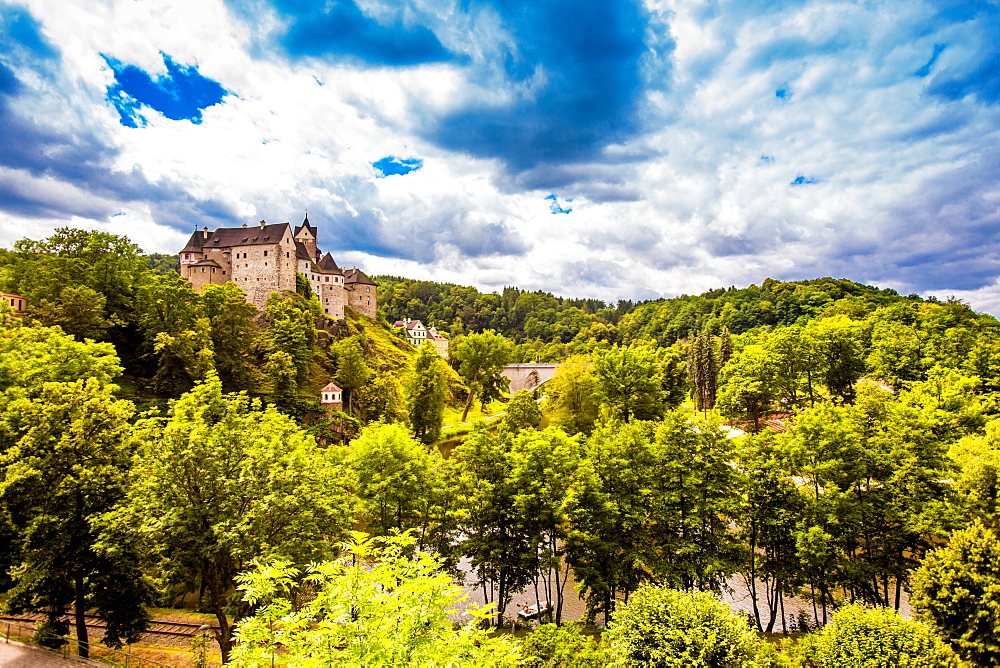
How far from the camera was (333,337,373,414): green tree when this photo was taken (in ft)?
175

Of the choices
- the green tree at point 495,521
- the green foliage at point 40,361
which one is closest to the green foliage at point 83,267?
the green foliage at point 40,361

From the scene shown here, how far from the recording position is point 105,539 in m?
14.9

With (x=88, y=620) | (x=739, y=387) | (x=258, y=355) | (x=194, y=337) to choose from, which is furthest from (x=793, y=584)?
(x=258, y=355)

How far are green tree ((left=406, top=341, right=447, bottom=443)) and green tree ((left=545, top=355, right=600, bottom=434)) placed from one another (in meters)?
11.9

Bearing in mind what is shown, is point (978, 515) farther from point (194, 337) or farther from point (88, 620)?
point (194, 337)

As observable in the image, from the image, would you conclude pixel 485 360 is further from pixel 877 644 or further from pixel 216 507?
pixel 877 644

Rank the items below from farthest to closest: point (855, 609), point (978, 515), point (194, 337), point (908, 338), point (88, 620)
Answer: point (908, 338), point (194, 337), point (88, 620), point (978, 515), point (855, 609)

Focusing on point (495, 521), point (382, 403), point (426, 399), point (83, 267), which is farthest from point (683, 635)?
point (83, 267)

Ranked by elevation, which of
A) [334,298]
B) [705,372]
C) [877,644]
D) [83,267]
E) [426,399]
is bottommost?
[877,644]

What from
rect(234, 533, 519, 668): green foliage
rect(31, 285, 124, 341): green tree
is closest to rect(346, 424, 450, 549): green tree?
rect(234, 533, 519, 668): green foliage

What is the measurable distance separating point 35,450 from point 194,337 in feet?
101

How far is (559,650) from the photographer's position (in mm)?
14484

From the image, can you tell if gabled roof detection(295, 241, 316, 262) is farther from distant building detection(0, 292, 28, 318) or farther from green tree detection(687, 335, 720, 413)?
green tree detection(687, 335, 720, 413)

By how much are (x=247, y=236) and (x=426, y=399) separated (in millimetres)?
40200
